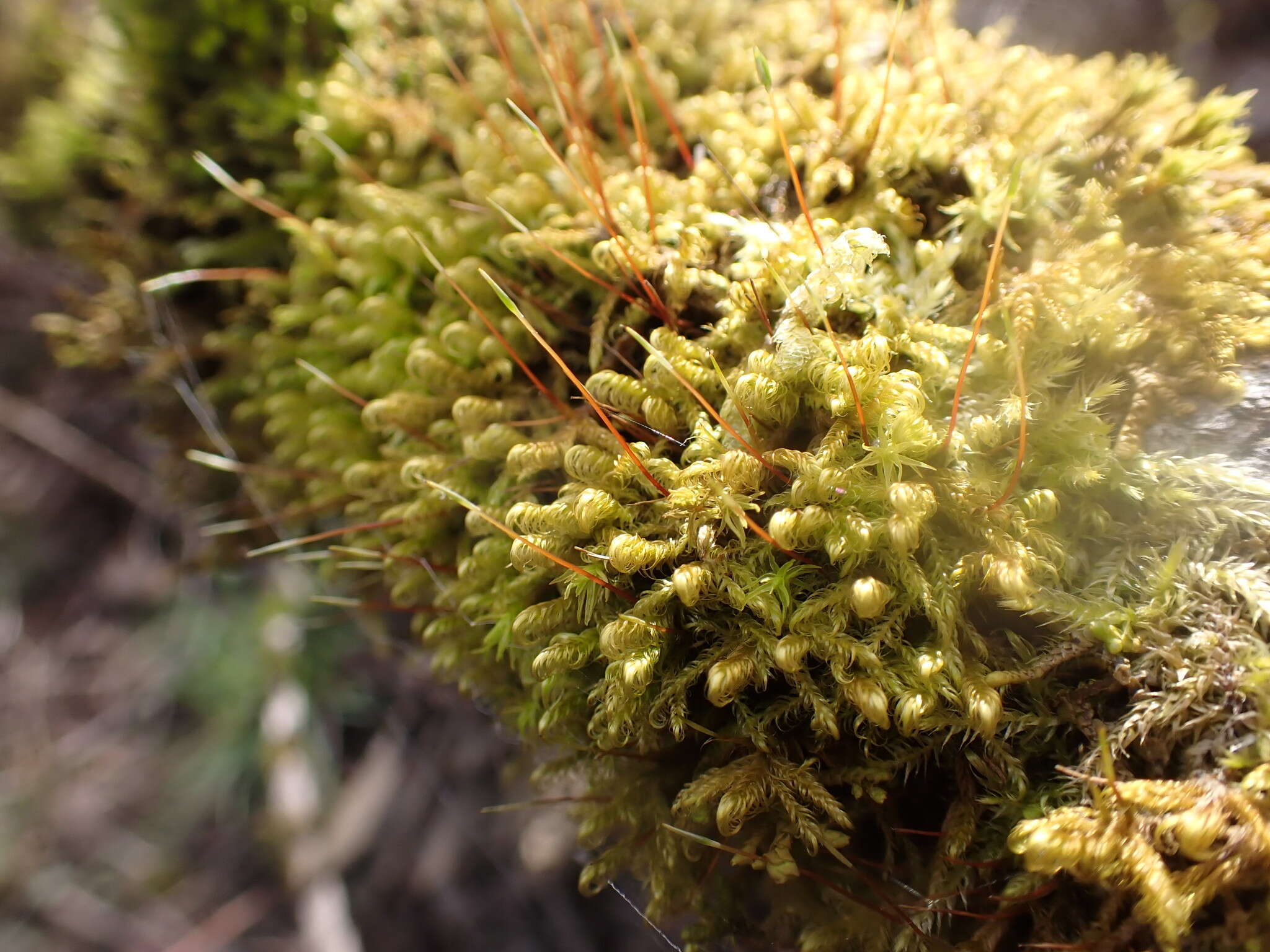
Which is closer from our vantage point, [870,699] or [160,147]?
[870,699]

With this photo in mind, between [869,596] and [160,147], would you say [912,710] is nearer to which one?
[869,596]

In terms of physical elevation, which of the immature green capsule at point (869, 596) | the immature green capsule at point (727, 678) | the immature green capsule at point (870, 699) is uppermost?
the immature green capsule at point (869, 596)

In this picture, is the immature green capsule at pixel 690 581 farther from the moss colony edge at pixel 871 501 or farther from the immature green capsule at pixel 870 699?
the immature green capsule at pixel 870 699

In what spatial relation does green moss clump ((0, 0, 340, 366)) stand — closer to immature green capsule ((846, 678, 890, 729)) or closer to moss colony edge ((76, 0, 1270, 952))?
moss colony edge ((76, 0, 1270, 952))

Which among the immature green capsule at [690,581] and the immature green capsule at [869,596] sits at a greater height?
the immature green capsule at [869,596]

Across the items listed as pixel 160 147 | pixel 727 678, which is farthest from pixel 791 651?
pixel 160 147

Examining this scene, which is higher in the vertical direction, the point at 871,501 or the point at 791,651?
the point at 871,501

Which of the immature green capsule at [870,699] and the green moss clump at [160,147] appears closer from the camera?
the immature green capsule at [870,699]

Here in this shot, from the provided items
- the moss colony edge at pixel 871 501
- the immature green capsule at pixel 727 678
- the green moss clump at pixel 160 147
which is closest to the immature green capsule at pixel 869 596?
the moss colony edge at pixel 871 501

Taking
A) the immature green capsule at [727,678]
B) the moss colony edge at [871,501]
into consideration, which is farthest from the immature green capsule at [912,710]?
the immature green capsule at [727,678]
